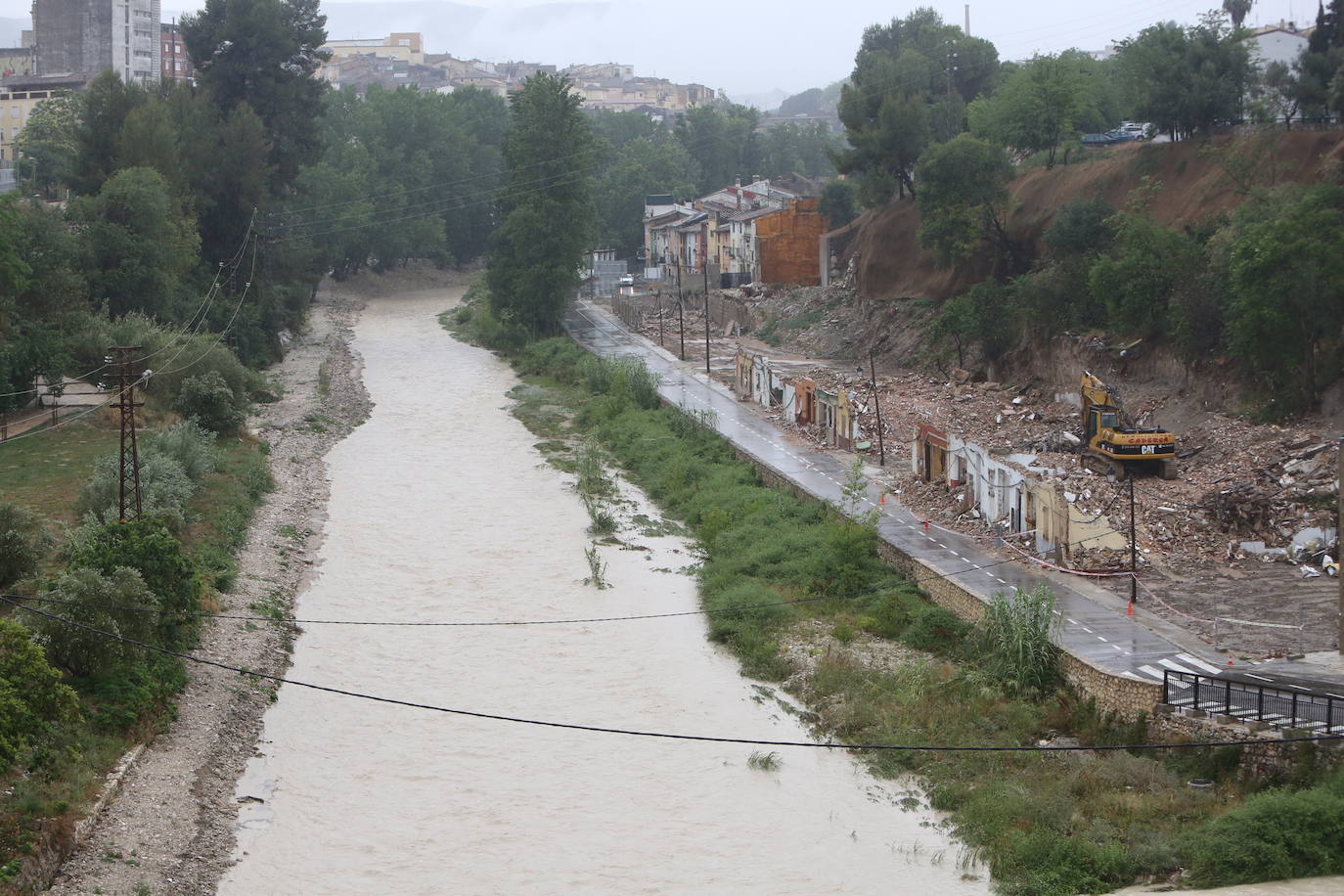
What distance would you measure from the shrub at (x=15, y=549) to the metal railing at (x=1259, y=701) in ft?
64.7

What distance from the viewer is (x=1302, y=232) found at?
35469 mm

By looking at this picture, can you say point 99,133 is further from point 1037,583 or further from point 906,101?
point 1037,583

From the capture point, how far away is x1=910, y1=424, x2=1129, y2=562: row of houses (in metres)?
27.8

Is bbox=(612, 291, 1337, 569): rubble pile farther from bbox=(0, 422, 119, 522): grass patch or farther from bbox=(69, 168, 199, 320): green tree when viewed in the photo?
bbox=(69, 168, 199, 320): green tree

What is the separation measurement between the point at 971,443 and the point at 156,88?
51570 millimetres

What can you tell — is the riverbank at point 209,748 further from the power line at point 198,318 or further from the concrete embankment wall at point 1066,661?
the concrete embankment wall at point 1066,661

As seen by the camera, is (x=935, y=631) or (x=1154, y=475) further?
(x=1154, y=475)

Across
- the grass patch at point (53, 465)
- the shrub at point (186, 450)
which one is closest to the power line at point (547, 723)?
the grass patch at point (53, 465)

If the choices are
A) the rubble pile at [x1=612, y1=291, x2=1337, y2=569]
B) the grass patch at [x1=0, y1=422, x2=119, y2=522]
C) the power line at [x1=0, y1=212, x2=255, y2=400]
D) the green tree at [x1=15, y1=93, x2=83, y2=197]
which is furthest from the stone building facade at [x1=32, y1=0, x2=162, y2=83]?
the rubble pile at [x1=612, y1=291, x2=1337, y2=569]

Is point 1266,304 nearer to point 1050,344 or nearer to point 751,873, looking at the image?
point 1050,344

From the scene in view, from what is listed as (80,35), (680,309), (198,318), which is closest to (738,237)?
(680,309)

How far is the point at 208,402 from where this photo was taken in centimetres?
4491

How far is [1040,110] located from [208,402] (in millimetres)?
35953

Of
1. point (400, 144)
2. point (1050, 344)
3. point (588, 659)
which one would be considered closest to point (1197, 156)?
point (1050, 344)
